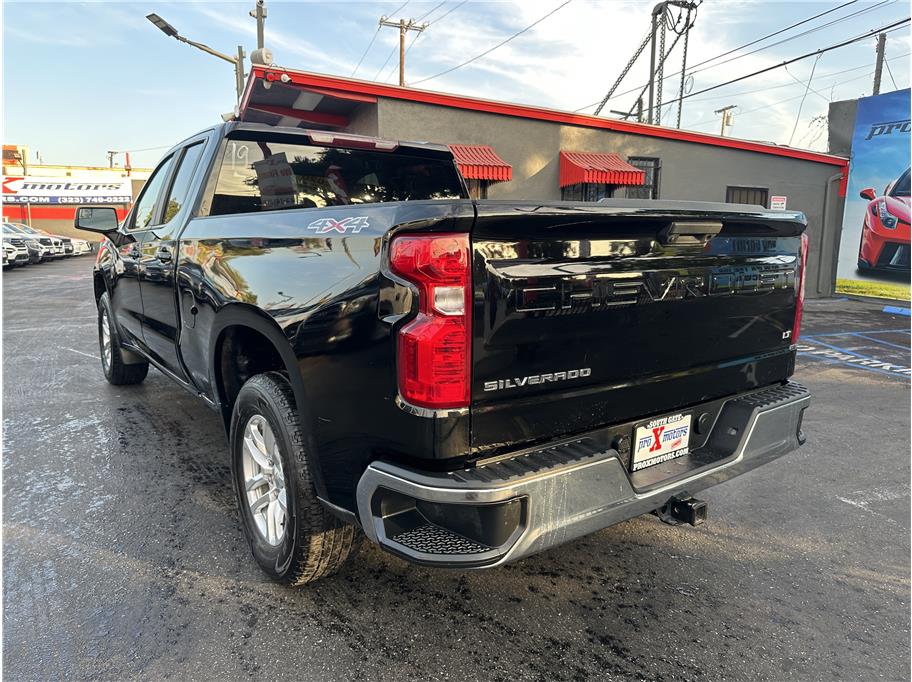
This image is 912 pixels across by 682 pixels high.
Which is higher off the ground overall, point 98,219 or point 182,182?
point 182,182

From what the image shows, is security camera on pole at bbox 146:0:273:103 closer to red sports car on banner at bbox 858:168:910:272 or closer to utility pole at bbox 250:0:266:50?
utility pole at bbox 250:0:266:50

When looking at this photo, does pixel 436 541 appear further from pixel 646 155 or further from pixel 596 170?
pixel 646 155

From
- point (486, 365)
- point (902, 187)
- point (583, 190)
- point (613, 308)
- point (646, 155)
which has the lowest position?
point (486, 365)

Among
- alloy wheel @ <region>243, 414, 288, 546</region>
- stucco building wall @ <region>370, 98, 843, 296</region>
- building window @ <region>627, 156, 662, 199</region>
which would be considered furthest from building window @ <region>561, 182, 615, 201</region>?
alloy wheel @ <region>243, 414, 288, 546</region>

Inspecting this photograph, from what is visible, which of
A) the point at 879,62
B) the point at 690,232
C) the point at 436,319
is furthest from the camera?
the point at 879,62

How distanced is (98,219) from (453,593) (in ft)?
13.4

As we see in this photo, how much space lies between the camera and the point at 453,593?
8.54 feet

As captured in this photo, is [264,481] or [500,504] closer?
[500,504]

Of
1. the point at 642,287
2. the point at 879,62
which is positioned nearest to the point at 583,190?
the point at 642,287

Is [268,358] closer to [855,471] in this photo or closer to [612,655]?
[612,655]

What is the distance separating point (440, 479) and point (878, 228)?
58.9ft

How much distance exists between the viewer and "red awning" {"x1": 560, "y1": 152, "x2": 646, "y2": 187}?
1243cm

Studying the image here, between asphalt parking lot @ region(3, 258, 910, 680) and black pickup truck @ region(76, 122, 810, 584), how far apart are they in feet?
0.99

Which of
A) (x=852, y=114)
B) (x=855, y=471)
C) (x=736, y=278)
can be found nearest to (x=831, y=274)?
(x=852, y=114)
